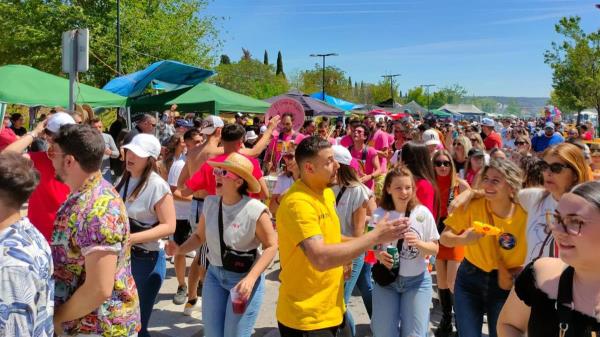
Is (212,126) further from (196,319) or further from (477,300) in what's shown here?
(477,300)

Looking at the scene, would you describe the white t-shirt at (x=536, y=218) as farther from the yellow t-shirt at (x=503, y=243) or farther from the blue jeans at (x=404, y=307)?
the blue jeans at (x=404, y=307)

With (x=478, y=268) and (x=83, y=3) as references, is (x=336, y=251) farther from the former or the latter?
(x=83, y=3)

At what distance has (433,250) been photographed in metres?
3.52

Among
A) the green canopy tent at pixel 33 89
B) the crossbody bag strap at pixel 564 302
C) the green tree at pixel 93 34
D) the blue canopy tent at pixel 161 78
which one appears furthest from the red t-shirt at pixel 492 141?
the green tree at pixel 93 34

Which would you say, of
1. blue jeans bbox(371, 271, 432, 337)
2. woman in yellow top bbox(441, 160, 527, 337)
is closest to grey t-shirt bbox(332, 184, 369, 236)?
blue jeans bbox(371, 271, 432, 337)

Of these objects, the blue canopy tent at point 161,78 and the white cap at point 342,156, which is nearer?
the white cap at point 342,156

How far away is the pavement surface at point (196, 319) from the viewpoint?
4746 millimetres

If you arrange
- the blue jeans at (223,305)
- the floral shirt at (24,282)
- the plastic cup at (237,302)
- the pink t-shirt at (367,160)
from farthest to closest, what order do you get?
1. the pink t-shirt at (367,160)
2. the blue jeans at (223,305)
3. the plastic cup at (237,302)
4. the floral shirt at (24,282)

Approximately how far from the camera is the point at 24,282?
176cm

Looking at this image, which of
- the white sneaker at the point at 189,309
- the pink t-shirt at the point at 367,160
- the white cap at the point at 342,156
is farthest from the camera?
the pink t-shirt at the point at 367,160

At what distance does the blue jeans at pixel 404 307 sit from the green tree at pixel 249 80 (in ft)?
192

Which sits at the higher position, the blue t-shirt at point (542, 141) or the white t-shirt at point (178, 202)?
the blue t-shirt at point (542, 141)

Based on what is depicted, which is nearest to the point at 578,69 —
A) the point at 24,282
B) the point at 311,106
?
the point at 311,106

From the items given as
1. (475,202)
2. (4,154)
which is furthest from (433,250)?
(4,154)
